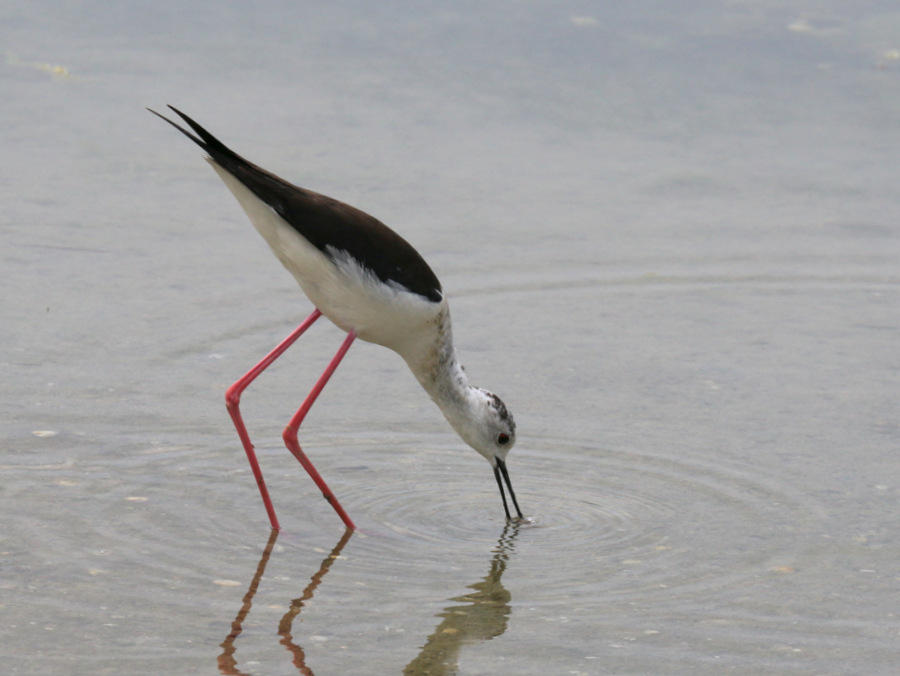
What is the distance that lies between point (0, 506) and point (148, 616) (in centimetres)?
110

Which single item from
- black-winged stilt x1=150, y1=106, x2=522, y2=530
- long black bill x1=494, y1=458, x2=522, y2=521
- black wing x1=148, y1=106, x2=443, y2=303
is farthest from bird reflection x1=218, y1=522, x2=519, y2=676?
black wing x1=148, y1=106, x2=443, y2=303

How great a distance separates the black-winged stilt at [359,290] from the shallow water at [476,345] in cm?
23

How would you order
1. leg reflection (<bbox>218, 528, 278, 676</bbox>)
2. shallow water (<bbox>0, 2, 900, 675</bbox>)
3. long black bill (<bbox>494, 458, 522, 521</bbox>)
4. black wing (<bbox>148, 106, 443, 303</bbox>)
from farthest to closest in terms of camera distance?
long black bill (<bbox>494, 458, 522, 521</bbox>)
black wing (<bbox>148, 106, 443, 303</bbox>)
shallow water (<bbox>0, 2, 900, 675</bbox>)
leg reflection (<bbox>218, 528, 278, 676</bbox>)

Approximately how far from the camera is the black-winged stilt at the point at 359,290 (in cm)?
595

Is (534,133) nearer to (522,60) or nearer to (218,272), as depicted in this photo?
(522,60)

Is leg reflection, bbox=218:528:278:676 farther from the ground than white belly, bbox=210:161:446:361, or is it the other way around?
A: white belly, bbox=210:161:446:361

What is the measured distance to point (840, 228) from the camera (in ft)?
32.1

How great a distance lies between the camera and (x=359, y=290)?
19.9 ft

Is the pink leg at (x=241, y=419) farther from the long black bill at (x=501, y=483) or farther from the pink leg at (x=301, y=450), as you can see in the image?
the long black bill at (x=501, y=483)

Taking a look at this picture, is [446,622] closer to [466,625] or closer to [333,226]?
[466,625]

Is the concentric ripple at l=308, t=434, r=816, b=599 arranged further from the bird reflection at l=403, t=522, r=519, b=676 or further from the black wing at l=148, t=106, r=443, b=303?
the black wing at l=148, t=106, r=443, b=303

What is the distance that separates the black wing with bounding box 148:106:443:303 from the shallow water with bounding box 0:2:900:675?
90 centimetres

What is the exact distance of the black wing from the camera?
231 inches

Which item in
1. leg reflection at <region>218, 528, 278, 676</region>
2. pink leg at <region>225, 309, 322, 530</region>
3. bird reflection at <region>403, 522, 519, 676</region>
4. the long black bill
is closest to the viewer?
leg reflection at <region>218, 528, 278, 676</region>
